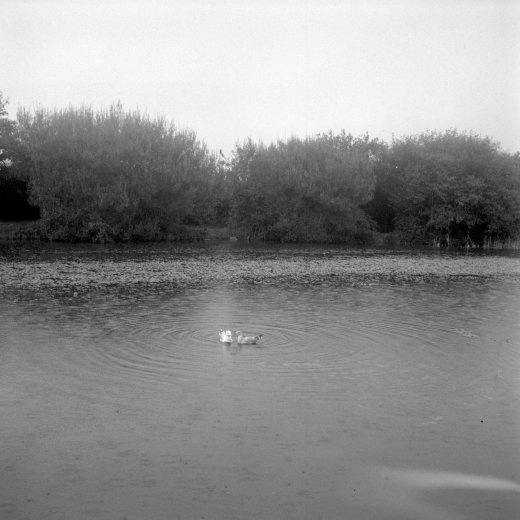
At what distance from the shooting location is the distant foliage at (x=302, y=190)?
192 ft

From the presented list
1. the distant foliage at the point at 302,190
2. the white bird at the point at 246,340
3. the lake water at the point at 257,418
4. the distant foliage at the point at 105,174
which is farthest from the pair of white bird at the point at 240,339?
the distant foliage at the point at 302,190

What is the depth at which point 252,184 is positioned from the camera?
62.2 metres

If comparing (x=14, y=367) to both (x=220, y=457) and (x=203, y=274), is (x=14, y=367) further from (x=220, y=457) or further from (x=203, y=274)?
(x=203, y=274)

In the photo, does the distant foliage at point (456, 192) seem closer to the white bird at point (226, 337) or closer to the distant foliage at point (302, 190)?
the distant foliage at point (302, 190)

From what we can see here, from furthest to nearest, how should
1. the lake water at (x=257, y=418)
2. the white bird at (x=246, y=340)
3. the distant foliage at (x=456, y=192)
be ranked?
the distant foliage at (x=456, y=192)
the white bird at (x=246, y=340)
the lake water at (x=257, y=418)

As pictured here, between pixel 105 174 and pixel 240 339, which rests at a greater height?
pixel 105 174

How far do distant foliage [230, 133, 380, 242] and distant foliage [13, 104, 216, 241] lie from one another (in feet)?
24.5

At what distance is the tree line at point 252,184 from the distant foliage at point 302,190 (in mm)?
112

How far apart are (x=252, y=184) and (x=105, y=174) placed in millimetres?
15619

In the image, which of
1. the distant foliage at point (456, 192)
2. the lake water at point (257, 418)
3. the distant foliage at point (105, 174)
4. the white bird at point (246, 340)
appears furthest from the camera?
the distant foliage at point (456, 192)

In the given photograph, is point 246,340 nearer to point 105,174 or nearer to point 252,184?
point 105,174

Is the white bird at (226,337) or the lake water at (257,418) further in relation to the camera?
the white bird at (226,337)

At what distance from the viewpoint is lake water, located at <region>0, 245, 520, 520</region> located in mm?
5492

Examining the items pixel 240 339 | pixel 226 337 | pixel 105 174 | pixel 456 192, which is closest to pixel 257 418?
pixel 240 339
